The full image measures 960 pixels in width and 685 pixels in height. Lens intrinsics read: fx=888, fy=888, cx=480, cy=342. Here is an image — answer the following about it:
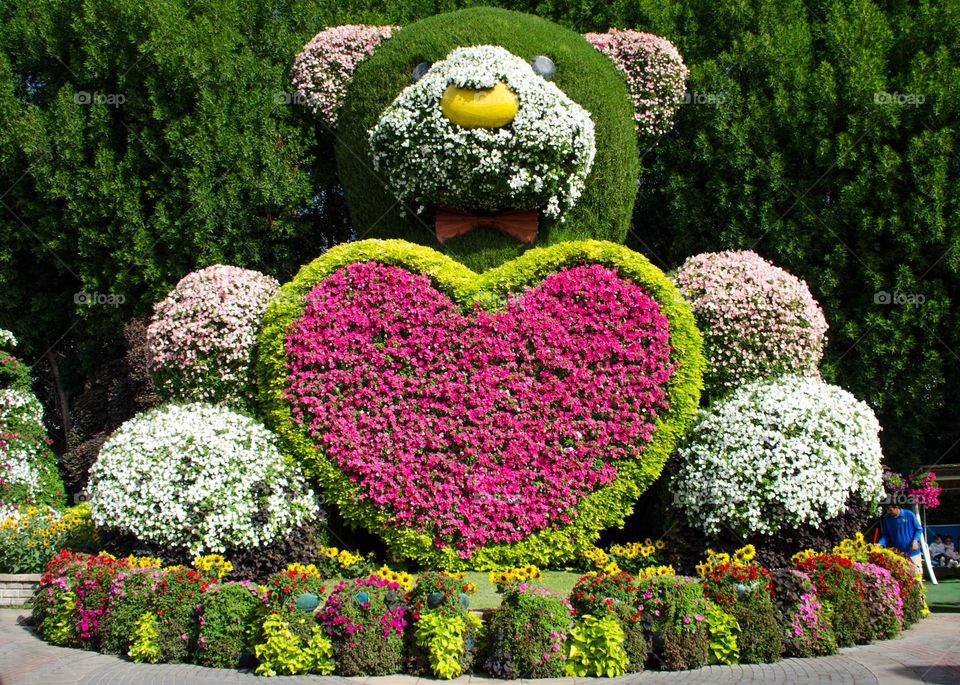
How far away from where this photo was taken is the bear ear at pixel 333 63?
8.74 m

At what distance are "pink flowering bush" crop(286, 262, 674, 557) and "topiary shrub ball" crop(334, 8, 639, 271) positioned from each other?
2.81ft

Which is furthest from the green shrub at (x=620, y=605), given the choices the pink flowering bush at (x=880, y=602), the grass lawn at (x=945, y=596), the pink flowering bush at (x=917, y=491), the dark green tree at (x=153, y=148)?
the dark green tree at (x=153, y=148)

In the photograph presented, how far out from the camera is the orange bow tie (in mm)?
8062

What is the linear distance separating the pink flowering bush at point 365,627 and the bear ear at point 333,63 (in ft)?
16.3

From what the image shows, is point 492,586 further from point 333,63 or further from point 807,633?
point 333,63

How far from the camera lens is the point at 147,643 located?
5.95 m

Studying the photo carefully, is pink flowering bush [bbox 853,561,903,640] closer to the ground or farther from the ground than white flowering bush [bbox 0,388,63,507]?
closer to the ground

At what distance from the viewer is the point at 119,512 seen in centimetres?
689

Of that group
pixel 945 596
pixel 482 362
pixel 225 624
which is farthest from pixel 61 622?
pixel 945 596

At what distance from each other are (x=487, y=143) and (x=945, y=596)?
21.7 ft

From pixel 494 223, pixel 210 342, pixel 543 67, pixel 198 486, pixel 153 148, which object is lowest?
pixel 198 486

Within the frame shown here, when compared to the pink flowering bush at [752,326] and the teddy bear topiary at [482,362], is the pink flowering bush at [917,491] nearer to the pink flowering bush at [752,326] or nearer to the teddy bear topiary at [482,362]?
the pink flowering bush at [752,326]

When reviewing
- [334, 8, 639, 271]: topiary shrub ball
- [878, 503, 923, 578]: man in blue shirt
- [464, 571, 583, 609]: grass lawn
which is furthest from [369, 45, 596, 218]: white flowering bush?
[878, 503, 923, 578]: man in blue shirt

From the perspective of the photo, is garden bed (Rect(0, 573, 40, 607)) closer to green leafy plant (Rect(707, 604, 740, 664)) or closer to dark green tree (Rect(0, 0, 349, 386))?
dark green tree (Rect(0, 0, 349, 386))
